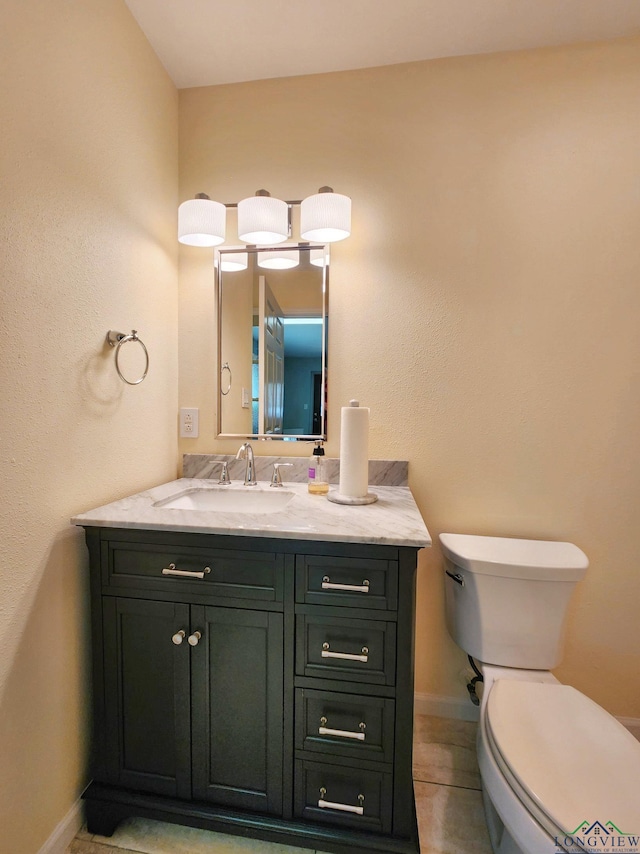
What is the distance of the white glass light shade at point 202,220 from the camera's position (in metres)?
1.50

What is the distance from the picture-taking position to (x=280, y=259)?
64.3 inches

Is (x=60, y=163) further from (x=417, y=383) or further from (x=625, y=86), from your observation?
(x=625, y=86)

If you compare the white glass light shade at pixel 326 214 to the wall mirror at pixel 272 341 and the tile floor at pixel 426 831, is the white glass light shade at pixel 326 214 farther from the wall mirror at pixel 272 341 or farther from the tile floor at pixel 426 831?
the tile floor at pixel 426 831

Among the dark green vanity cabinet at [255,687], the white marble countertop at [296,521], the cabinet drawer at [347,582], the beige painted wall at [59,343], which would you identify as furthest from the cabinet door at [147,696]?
the cabinet drawer at [347,582]

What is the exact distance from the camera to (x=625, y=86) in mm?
1407

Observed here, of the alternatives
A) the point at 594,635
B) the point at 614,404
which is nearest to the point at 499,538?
the point at 594,635

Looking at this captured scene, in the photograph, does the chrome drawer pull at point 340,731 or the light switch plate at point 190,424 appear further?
the light switch plate at point 190,424

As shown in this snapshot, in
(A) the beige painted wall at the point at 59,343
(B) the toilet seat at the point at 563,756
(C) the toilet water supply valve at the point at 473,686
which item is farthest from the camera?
(C) the toilet water supply valve at the point at 473,686

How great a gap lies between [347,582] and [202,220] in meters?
1.38

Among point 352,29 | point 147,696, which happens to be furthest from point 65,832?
point 352,29

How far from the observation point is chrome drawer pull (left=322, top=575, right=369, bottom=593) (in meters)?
0.99

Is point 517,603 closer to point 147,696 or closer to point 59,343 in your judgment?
point 147,696

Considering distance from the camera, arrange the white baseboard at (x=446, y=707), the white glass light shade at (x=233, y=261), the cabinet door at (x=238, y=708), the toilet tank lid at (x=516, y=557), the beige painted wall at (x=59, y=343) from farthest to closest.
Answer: the white glass light shade at (x=233, y=261) < the white baseboard at (x=446, y=707) < the toilet tank lid at (x=516, y=557) < the cabinet door at (x=238, y=708) < the beige painted wall at (x=59, y=343)

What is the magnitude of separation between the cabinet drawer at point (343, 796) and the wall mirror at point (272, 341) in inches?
41.1
